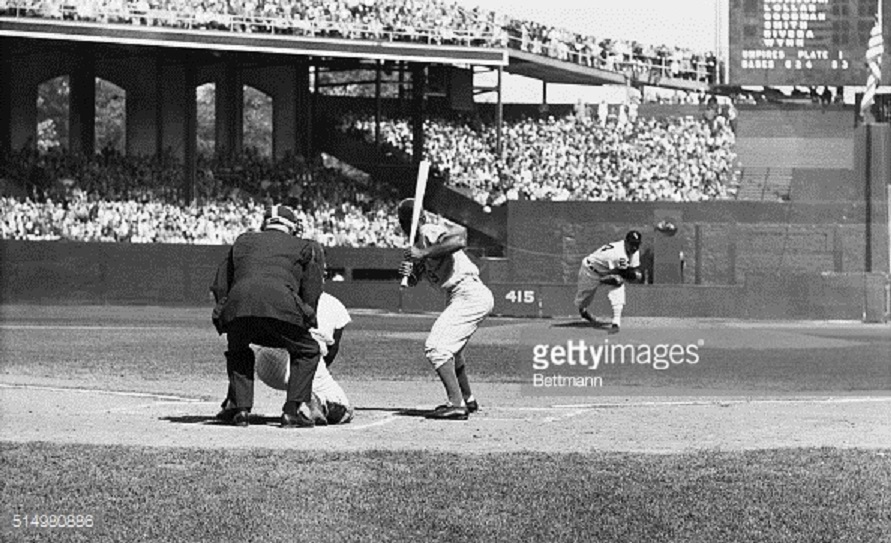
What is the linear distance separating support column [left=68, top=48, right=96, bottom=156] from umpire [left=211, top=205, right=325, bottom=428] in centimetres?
3087

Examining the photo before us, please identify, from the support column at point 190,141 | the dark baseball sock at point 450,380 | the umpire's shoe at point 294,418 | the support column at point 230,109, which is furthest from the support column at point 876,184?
the umpire's shoe at point 294,418

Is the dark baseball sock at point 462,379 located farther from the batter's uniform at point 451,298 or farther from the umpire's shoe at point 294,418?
the umpire's shoe at point 294,418

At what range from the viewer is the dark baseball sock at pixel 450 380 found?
12.9 metres

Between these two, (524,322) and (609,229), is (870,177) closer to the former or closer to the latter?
(609,229)

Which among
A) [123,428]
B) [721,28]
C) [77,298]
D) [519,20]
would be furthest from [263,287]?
[519,20]

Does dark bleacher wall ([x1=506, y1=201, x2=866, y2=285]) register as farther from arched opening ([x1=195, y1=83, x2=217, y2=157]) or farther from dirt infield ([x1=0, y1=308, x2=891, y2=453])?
arched opening ([x1=195, y1=83, x2=217, y2=157])

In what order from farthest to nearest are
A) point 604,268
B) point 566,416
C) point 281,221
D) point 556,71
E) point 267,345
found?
point 556,71, point 604,268, point 566,416, point 281,221, point 267,345

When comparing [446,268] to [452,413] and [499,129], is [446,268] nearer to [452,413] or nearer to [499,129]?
[452,413]

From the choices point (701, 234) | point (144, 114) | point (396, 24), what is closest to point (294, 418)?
point (701, 234)

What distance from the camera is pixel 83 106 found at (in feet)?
141

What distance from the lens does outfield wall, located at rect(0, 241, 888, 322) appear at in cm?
3506

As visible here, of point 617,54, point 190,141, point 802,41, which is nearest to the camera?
point 802,41

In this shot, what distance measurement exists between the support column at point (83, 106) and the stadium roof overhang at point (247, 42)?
322cm

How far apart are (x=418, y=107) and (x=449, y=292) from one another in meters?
31.4
